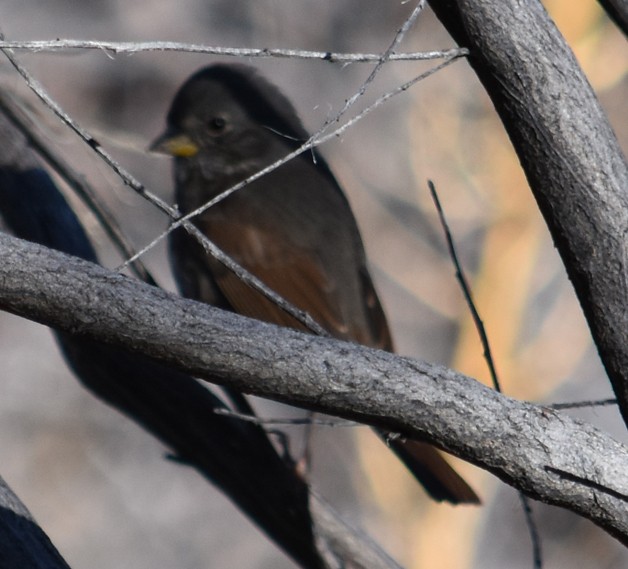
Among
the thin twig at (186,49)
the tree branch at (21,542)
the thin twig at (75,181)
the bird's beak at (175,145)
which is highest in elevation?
the bird's beak at (175,145)

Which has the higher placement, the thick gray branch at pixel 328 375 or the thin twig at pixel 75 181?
the thin twig at pixel 75 181

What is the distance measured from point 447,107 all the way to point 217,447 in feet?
22.6

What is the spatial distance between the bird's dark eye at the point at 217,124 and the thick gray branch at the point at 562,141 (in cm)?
283

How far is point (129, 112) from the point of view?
9.16 m

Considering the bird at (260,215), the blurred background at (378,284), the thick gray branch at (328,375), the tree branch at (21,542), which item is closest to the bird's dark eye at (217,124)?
the bird at (260,215)

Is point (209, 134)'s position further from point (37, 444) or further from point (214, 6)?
point (214, 6)

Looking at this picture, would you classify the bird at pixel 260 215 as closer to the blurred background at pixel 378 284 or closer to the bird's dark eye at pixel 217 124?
the bird's dark eye at pixel 217 124

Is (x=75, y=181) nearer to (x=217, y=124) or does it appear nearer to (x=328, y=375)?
(x=217, y=124)

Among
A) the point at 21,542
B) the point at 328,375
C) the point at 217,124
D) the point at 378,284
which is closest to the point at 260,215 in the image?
the point at 217,124

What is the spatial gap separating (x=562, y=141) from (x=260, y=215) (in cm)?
269

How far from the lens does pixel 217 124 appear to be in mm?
4707

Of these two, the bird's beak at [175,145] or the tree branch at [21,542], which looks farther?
the bird's beak at [175,145]

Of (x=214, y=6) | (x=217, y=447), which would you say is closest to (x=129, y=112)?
(x=214, y=6)

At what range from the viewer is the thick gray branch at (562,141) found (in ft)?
6.13
